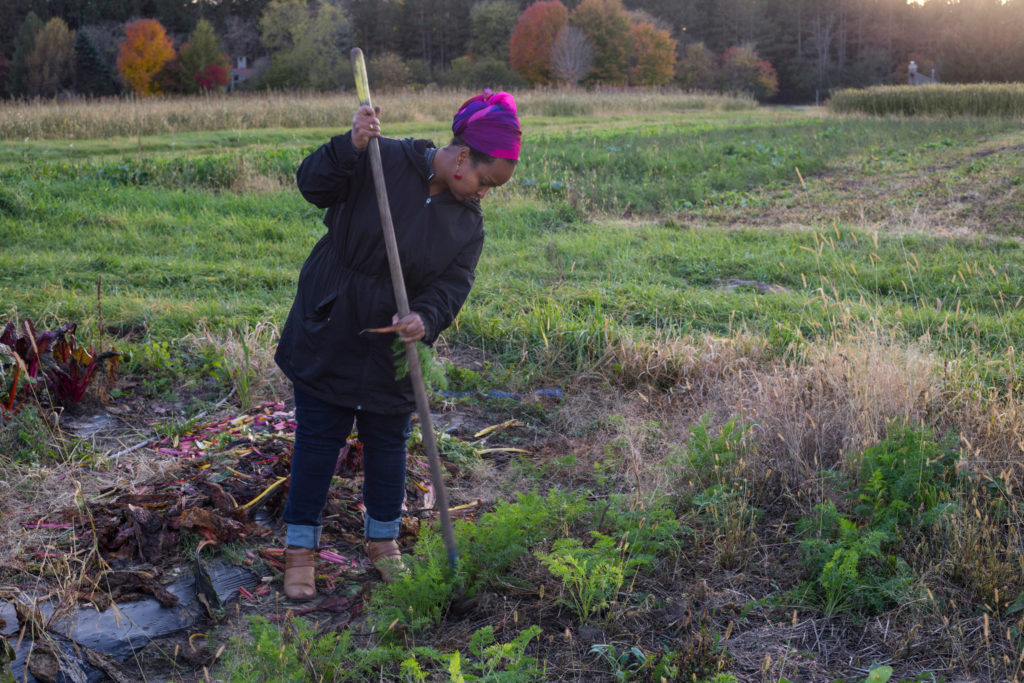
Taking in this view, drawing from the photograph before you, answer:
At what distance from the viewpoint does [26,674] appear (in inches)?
96.7

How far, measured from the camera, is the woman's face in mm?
2896

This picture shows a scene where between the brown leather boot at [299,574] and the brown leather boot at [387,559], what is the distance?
0.81 feet

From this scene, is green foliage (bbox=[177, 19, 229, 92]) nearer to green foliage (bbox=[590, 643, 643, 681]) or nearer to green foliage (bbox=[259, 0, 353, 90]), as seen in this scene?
green foliage (bbox=[259, 0, 353, 90])

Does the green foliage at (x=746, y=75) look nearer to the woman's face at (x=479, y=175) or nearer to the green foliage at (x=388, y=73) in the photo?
the green foliage at (x=388, y=73)

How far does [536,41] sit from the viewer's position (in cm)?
5672

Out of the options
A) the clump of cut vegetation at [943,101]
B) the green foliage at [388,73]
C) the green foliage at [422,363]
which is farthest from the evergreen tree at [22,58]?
the green foliage at [422,363]

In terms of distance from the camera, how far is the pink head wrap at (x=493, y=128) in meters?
2.85

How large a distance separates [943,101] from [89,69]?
45308 mm

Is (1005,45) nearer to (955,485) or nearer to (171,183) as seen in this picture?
(171,183)

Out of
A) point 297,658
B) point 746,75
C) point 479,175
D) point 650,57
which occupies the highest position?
point 650,57

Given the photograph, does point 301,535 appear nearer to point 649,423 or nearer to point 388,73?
point 649,423

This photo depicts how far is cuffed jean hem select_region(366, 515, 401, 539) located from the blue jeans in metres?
0.09

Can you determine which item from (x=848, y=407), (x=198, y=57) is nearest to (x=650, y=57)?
(x=198, y=57)

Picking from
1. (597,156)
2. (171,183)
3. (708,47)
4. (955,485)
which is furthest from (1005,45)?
(955,485)
